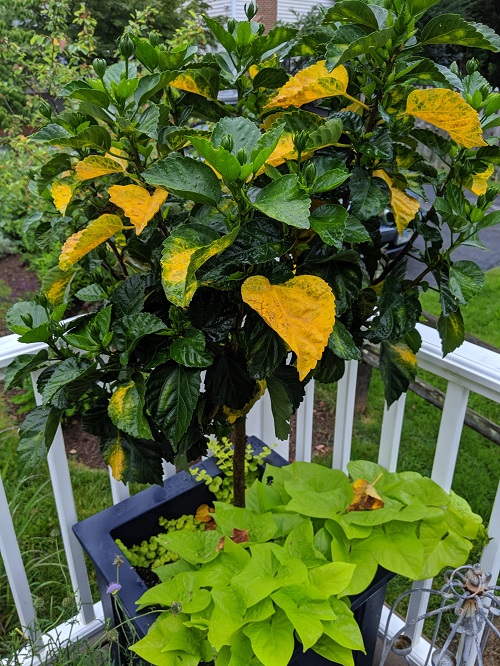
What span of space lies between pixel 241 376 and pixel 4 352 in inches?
22.6

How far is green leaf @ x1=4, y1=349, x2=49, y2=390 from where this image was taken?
2.89 ft

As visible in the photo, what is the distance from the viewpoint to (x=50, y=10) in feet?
12.3

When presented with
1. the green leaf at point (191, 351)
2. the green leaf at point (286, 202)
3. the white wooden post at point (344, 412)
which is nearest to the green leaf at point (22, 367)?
the green leaf at point (191, 351)

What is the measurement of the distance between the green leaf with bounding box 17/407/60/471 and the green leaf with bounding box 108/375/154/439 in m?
0.16

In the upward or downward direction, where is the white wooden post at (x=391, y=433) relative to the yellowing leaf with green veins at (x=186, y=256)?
downward

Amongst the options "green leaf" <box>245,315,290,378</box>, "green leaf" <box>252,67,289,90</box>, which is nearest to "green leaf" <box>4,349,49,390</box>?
"green leaf" <box>245,315,290,378</box>

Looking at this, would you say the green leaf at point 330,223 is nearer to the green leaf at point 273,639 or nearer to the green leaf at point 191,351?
the green leaf at point 191,351

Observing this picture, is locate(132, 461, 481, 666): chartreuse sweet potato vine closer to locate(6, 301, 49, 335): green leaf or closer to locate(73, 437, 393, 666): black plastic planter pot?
locate(73, 437, 393, 666): black plastic planter pot

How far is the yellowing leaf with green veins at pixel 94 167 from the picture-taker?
78cm

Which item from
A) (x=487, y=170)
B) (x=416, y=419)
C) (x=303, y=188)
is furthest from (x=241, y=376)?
(x=416, y=419)

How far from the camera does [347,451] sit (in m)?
1.62

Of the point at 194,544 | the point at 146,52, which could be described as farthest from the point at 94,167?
the point at 194,544

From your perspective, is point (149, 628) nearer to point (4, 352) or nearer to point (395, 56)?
point (4, 352)

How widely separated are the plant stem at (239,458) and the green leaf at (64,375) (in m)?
0.38
